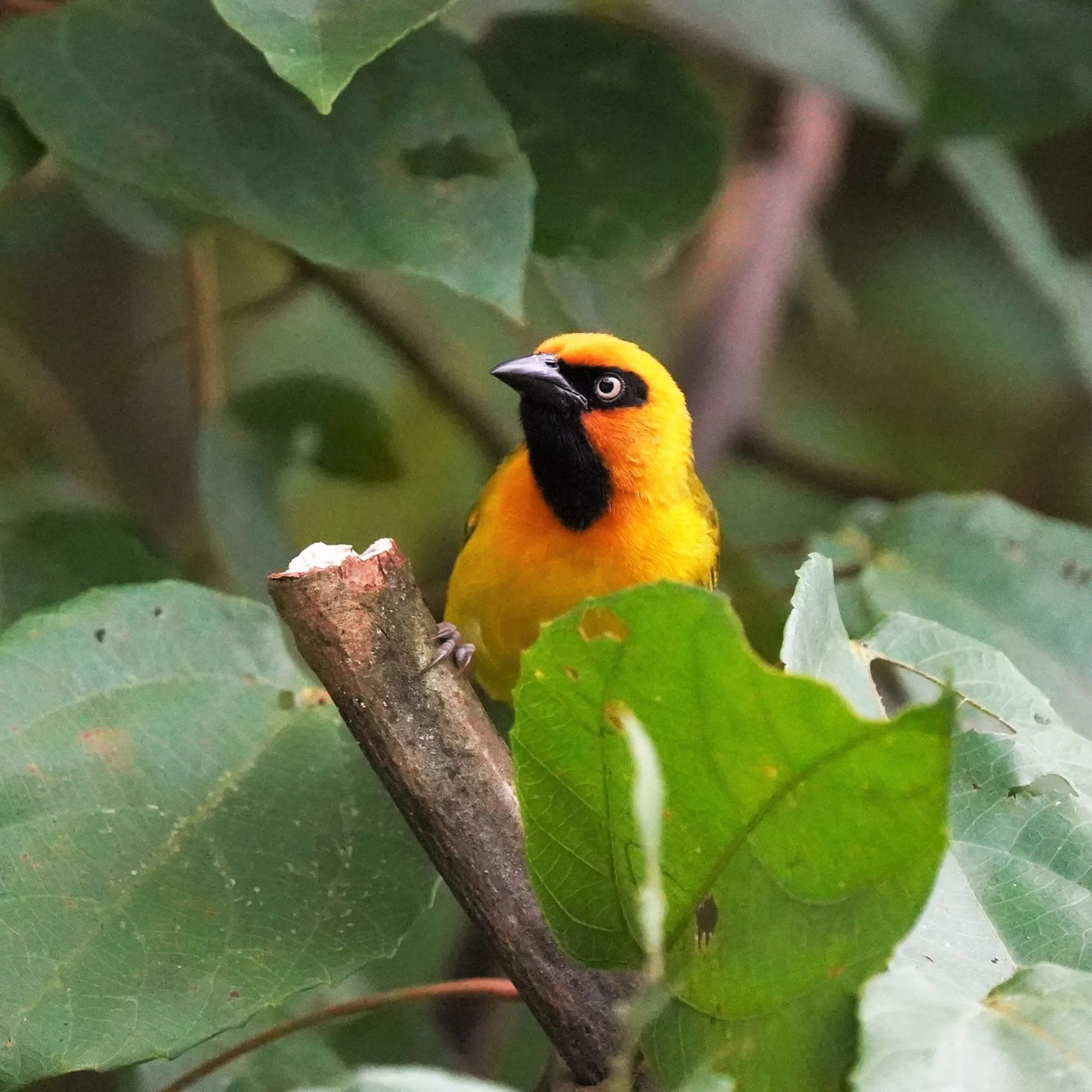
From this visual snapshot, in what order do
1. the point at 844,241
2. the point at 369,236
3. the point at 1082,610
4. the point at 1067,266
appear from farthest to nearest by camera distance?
the point at 844,241 → the point at 1067,266 → the point at 1082,610 → the point at 369,236

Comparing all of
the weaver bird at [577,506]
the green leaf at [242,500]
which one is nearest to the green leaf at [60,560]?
the green leaf at [242,500]

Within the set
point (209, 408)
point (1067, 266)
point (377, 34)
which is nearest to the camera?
point (377, 34)

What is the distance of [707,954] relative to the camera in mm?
850

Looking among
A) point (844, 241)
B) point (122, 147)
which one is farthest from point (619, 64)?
point (844, 241)

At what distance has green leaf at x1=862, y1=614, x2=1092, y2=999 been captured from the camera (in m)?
0.98

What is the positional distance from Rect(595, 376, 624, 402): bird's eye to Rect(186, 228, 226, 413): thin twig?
54cm

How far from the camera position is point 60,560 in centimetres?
167

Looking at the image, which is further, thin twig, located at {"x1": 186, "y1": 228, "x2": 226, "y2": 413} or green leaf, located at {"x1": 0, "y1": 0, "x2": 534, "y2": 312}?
thin twig, located at {"x1": 186, "y1": 228, "x2": 226, "y2": 413}

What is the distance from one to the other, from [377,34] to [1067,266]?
128 cm

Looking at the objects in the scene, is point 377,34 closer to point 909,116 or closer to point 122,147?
point 122,147

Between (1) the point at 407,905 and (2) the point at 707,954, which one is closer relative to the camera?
(2) the point at 707,954

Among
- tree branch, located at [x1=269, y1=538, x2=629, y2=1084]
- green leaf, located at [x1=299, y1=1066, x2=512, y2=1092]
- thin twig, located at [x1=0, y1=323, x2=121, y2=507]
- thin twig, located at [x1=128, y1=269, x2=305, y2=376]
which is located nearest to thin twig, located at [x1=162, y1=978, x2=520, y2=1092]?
tree branch, located at [x1=269, y1=538, x2=629, y2=1084]

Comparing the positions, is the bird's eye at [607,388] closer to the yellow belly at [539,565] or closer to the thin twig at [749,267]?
the yellow belly at [539,565]

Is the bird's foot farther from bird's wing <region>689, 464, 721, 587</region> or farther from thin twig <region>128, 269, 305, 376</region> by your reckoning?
thin twig <region>128, 269, 305, 376</region>
